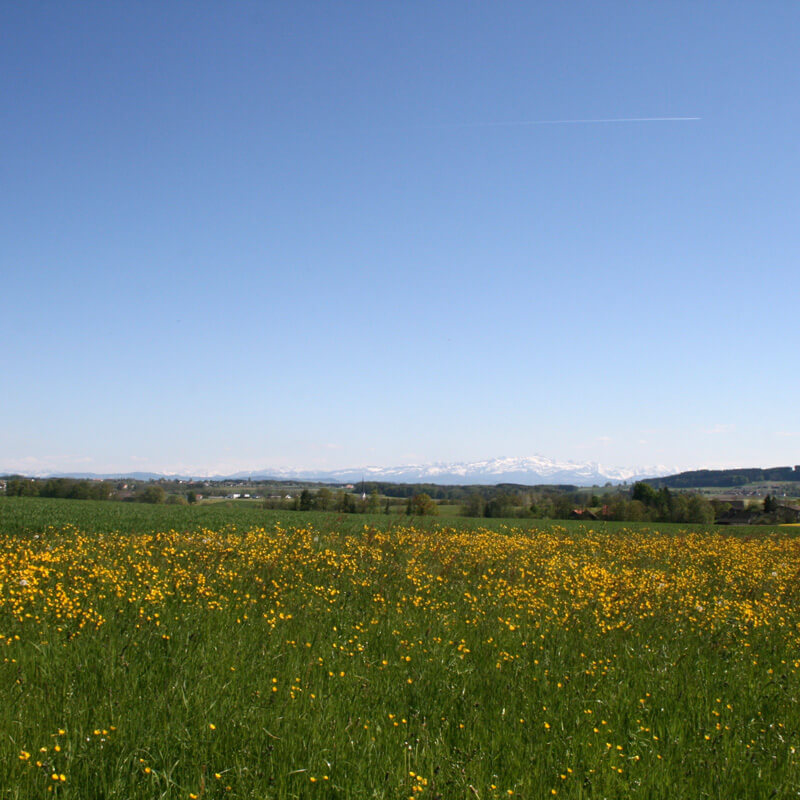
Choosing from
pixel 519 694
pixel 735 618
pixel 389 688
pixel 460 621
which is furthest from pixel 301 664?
pixel 735 618

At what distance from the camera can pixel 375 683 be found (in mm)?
5547

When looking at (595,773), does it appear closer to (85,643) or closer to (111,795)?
(111,795)

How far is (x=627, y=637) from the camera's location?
7.69m

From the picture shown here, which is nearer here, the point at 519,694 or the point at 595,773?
the point at 595,773

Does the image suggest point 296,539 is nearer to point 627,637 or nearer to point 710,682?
point 627,637

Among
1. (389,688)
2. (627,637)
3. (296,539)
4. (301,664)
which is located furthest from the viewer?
(296,539)

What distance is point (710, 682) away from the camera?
622 centimetres

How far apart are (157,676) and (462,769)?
2.94m

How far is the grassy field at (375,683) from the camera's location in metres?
3.97

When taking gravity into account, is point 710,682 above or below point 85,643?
below

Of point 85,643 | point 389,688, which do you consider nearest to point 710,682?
point 389,688

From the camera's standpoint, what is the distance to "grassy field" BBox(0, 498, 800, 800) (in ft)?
13.0

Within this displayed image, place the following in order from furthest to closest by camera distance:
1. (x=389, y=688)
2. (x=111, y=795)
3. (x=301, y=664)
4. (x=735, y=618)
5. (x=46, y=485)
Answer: (x=46, y=485), (x=735, y=618), (x=301, y=664), (x=389, y=688), (x=111, y=795)

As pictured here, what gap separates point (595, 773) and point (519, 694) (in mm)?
1439
